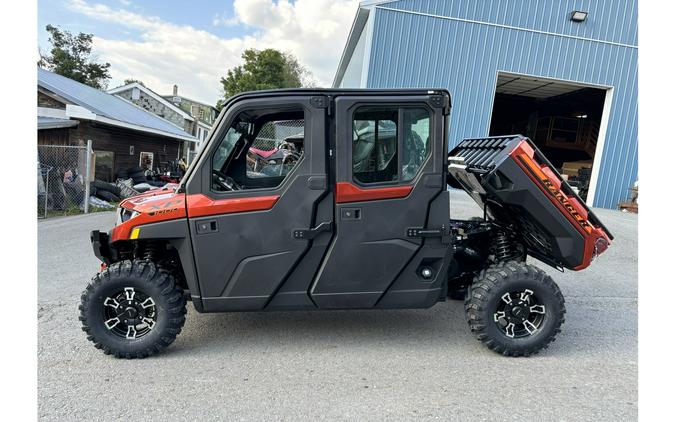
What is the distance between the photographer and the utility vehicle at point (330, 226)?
3.52 metres

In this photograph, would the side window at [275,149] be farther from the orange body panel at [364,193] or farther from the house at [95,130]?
the house at [95,130]

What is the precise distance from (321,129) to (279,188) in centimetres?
62

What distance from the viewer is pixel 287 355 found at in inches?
147

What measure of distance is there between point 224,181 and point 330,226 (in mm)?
1036

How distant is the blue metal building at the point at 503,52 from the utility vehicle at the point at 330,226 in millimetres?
10349

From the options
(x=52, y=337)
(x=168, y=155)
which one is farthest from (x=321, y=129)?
(x=168, y=155)

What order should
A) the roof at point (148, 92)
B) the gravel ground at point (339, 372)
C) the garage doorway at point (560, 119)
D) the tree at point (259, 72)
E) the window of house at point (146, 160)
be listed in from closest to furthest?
the gravel ground at point (339, 372) < the window of house at point (146, 160) < the garage doorway at point (560, 119) < the roof at point (148, 92) < the tree at point (259, 72)

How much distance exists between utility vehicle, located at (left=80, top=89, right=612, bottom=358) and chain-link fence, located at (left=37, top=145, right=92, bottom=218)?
9117 millimetres

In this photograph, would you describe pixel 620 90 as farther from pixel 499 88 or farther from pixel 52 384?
pixel 52 384

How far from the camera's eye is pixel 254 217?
3.51 meters

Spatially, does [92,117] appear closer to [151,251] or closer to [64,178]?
[64,178]

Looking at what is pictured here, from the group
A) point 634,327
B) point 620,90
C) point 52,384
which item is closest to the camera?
point 52,384

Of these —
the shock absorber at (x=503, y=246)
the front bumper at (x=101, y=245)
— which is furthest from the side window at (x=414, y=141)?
the front bumper at (x=101, y=245)

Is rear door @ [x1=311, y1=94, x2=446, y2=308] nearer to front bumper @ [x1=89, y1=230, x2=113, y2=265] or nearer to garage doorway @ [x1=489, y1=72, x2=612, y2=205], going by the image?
front bumper @ [x1=89, y1=230, x2=113, y2=265]
